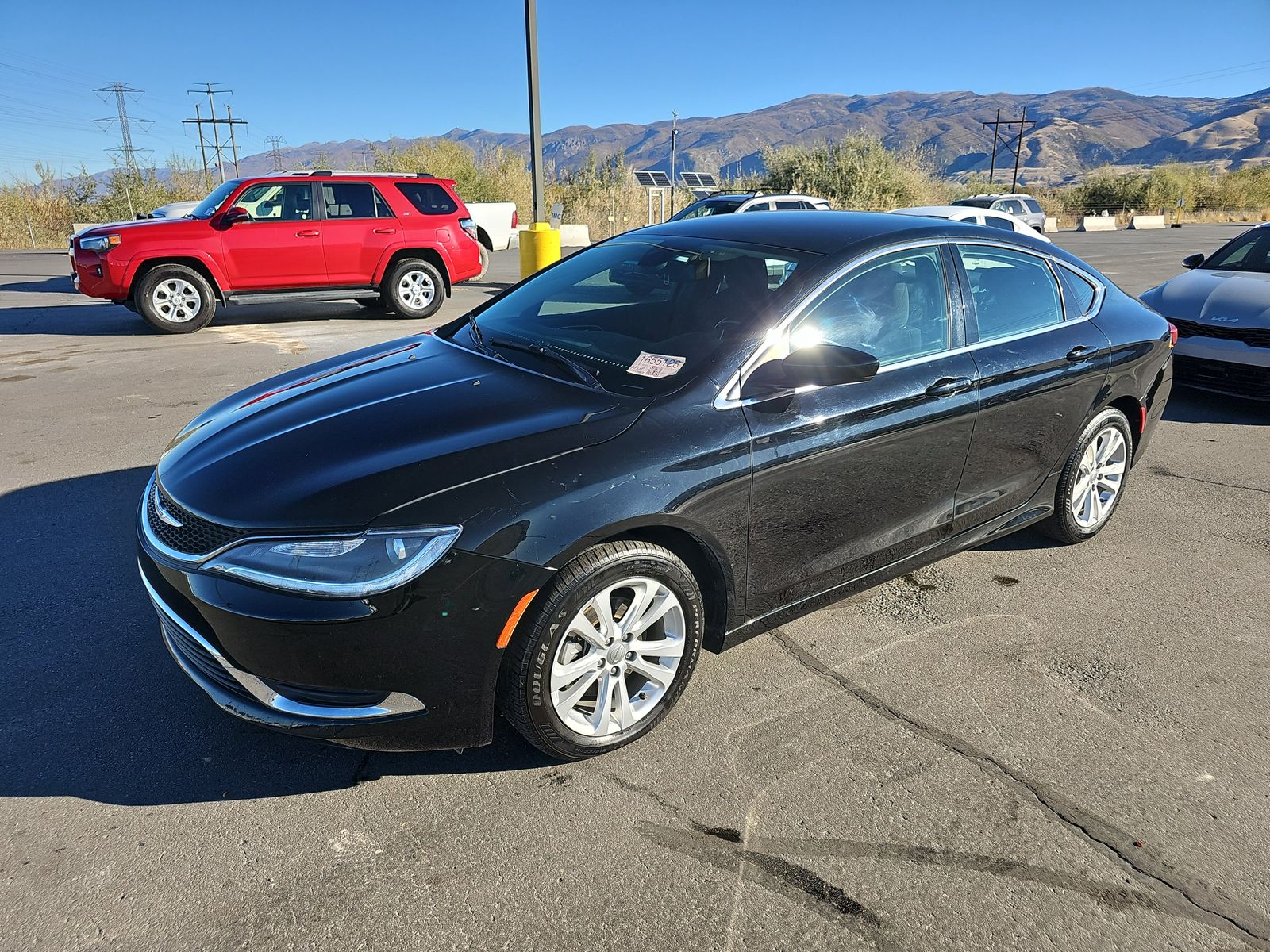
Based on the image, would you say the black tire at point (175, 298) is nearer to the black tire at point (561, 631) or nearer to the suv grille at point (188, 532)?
the suv grille at point (188, 532)

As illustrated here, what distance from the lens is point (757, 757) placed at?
282 cm

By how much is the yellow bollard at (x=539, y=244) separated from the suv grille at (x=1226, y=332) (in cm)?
753

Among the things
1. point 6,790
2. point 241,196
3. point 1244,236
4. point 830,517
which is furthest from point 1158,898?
point 241,196

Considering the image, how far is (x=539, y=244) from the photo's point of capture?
11.9m

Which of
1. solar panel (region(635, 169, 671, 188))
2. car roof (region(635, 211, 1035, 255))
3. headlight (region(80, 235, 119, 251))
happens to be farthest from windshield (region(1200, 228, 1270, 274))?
solar panel (region(635, 169, 671, 188))

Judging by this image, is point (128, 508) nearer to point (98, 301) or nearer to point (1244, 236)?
point (1244, 236)

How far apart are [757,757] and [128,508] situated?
3.81 m


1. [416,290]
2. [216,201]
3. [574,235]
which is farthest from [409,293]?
[574,235]

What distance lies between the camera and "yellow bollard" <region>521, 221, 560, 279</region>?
11.9 m

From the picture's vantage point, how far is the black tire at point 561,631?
252cm

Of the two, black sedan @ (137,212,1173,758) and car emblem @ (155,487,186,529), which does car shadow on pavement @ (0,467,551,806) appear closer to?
black sedan @ (137,212,1173,758)

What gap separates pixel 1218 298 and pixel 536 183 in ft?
28.8

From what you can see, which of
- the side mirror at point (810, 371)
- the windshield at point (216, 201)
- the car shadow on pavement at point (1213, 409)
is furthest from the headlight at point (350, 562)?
the windshield at point (216, 201)

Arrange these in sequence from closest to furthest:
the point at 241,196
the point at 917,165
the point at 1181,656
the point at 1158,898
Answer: the point at 1158,898, the point at 1181,656, the point at 241,196, the point at 917,165
